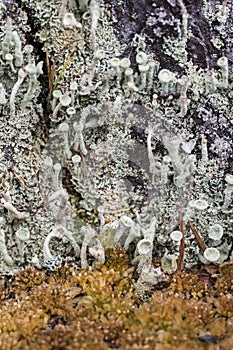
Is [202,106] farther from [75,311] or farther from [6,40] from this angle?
[75,311]

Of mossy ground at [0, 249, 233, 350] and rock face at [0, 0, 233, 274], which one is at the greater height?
rock face at [0, 0, 233, 274]

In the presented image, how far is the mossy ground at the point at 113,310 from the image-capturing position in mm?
1572

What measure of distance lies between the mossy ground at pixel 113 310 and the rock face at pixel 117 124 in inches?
4.6

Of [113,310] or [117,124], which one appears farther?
[117,124]

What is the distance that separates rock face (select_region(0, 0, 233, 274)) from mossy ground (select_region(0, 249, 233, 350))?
12cm

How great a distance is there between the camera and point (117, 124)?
2170 mm

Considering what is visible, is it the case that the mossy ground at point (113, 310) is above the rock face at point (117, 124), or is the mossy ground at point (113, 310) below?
below

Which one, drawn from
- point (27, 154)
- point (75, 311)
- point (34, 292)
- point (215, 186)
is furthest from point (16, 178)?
point (215, 186)

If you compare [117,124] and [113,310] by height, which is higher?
[117,124]

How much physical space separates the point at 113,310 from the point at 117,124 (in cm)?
82

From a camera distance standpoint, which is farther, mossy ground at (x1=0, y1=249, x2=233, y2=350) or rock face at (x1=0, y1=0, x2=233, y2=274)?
rock face at (x1=0, y1=0, x2=233, y2=274)

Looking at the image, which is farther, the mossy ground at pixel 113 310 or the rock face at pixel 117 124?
the rock face at pixel 117 124

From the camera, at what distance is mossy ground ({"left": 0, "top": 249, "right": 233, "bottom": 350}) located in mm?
1572

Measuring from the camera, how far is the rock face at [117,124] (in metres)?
2.09
